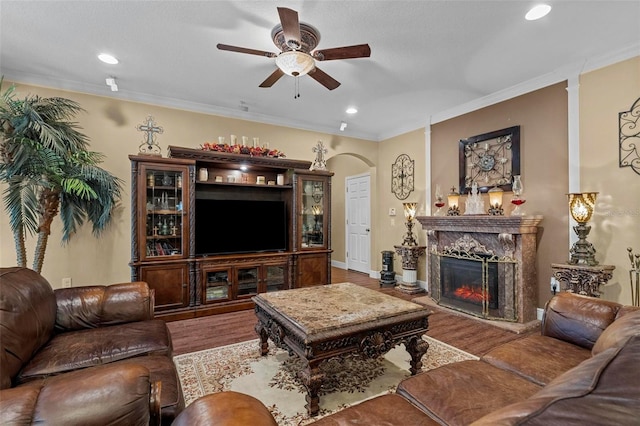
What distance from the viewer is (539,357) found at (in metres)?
1.61

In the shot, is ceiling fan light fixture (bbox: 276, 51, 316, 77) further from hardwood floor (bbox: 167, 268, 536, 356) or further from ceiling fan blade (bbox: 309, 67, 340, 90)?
hardwood floor (bbox: 167, 268, 536, 356)

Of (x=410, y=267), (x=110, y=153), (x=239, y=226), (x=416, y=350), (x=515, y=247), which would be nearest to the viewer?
(x=416, y=350)

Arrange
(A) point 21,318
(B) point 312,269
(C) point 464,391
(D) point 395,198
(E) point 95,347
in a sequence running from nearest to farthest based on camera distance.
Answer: (C) point 464,391
(A) point 21,318
(E) point 95,347
(B) point 312,269
(D) point 395,198

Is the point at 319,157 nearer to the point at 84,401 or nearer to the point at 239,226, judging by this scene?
the point at 239,226

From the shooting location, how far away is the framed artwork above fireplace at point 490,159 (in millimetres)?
3760

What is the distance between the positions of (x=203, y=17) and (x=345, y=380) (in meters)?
3.14

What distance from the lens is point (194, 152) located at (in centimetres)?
377

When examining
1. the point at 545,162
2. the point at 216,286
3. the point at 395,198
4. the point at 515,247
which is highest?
the point at 545,162

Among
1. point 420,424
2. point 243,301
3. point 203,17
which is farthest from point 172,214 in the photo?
point 420,424

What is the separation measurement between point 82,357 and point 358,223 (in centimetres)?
574

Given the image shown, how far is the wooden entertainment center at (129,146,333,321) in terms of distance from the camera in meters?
3.55

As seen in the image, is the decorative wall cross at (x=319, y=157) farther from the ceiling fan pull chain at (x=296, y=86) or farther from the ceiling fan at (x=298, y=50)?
the ceiling fan at (x=298, y=50)

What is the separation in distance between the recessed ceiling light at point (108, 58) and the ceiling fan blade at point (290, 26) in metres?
2.07

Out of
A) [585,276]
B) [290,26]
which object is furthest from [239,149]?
[585,276]
